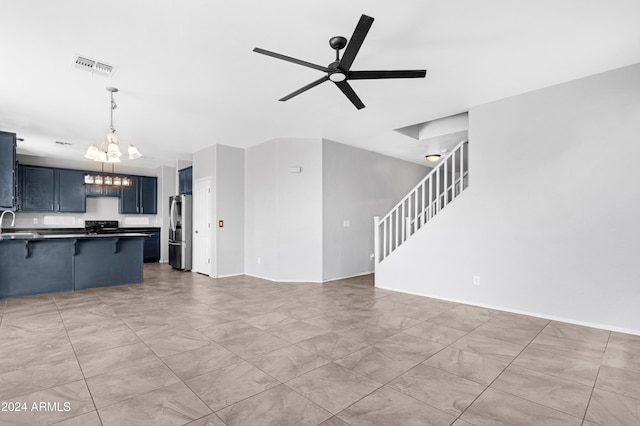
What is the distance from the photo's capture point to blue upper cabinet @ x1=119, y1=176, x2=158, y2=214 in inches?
340

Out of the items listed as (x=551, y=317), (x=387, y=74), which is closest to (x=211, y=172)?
(x=387, y=74)

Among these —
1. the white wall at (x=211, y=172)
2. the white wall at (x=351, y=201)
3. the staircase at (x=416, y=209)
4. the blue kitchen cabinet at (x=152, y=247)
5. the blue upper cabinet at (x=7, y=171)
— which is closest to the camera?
the staircase at (x=416, y=209)

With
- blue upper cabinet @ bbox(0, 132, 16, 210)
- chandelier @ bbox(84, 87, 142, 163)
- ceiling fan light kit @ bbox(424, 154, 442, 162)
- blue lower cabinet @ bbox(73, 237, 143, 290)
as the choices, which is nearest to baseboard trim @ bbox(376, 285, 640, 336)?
ceiling fan light kit @ bbox(424, 154, 442, 162)

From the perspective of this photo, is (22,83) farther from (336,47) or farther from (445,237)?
(445,237)

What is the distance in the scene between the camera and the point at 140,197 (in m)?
8.86

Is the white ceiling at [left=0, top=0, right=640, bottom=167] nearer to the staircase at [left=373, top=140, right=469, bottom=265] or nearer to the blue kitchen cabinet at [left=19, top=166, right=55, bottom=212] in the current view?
the staircase at [left=373, top=140, right=469, bottom=265]

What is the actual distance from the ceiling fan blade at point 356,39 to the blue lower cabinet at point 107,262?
17.0ft

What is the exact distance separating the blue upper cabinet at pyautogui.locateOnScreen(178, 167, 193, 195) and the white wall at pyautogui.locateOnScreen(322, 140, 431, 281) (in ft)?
11.6

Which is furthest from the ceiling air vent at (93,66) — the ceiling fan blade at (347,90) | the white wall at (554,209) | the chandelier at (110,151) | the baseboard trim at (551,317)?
the baseboard trim at (551,317)

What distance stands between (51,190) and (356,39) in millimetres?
8522

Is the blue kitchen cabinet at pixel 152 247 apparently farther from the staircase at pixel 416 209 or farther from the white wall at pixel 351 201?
the staircase at pixel 416 209

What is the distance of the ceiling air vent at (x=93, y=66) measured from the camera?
313 cm

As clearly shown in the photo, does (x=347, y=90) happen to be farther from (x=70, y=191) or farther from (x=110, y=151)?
(x=70, y=191)

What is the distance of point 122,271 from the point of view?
227 inches
